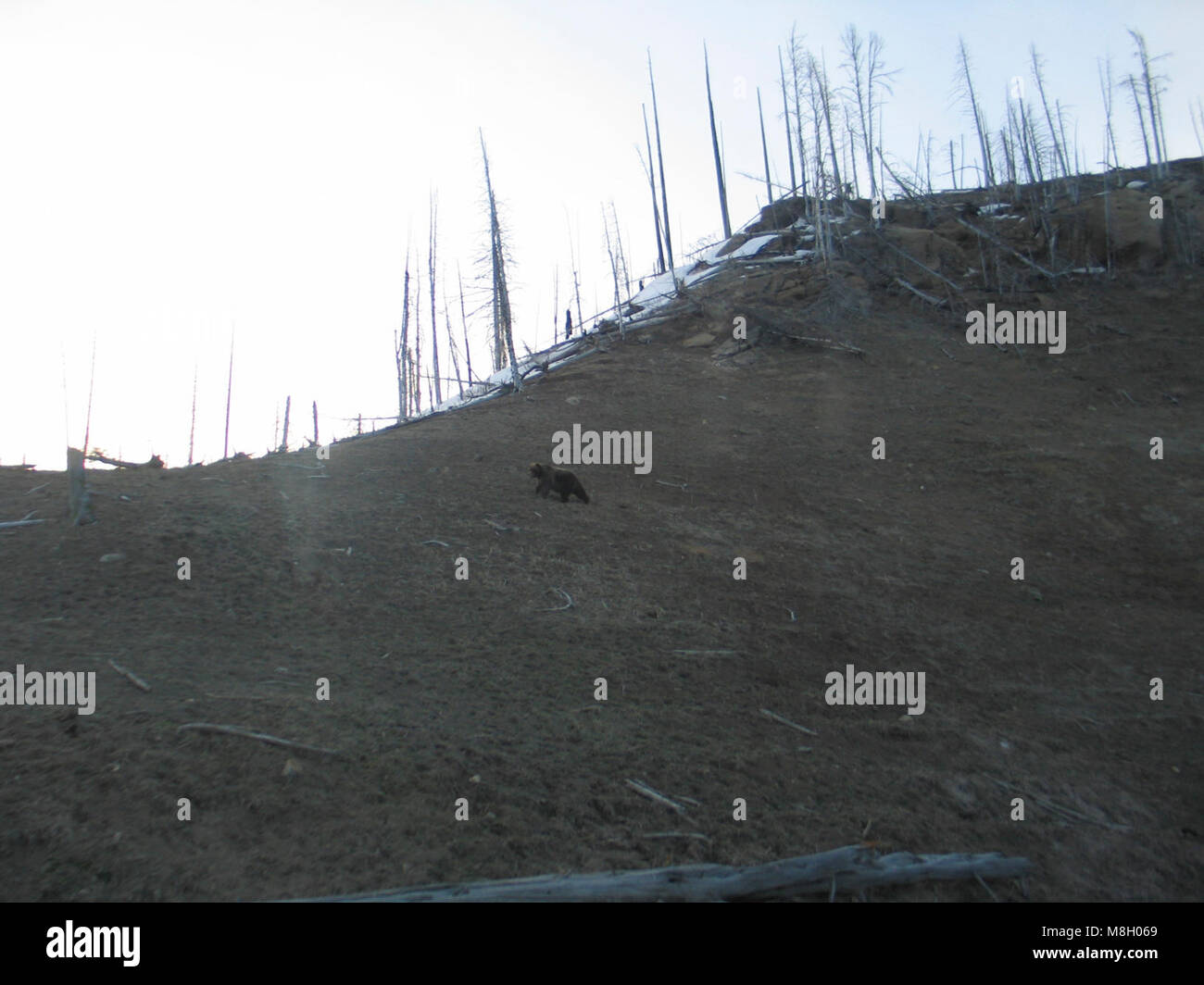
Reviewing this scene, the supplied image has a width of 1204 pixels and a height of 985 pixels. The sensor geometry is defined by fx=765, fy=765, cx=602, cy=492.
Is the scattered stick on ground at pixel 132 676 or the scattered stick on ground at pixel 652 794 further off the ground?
the scattered stick on ground at pixel 132 676

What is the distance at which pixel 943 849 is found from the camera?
18.0 feet

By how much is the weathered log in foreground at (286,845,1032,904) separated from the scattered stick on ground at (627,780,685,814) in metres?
0.82

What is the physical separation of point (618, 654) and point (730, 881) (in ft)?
12.4

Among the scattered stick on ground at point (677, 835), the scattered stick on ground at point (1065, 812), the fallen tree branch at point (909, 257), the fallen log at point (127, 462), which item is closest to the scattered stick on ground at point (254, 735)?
the scattered stick on ground at point (677, 835)

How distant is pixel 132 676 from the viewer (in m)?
6.41

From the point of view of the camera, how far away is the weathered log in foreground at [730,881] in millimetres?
4316

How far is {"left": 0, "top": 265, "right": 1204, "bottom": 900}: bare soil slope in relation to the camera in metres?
5.04

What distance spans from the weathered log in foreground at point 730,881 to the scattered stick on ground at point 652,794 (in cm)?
82

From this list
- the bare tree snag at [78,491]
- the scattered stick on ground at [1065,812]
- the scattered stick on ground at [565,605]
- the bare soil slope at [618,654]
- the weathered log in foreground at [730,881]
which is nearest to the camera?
the weathered log in foreground at [730,881]

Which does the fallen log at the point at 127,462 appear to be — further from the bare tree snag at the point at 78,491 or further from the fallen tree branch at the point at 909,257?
the fallen tree branch at the point at 909,257

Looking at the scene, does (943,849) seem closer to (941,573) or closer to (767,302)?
(941,573)
